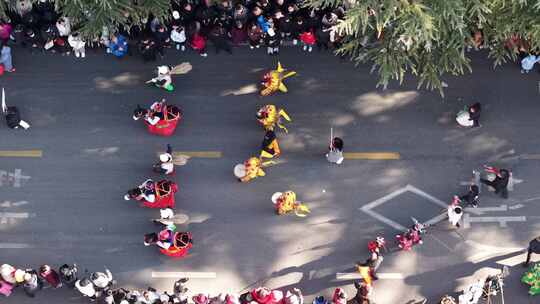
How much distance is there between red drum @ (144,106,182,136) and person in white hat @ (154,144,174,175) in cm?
56

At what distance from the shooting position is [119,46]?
68.6 feet

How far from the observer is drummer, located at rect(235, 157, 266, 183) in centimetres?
1994

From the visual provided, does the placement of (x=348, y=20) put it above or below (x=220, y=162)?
above

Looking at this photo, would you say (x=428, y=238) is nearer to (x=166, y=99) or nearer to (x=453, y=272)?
(x=453, y=272)

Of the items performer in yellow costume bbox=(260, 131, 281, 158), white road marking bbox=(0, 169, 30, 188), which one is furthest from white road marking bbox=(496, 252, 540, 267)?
white road marking bbox=(0, 169, 30, 188)

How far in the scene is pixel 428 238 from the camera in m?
19.9

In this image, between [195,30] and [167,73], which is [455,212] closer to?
[195,30]

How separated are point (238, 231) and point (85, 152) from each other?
4.64m

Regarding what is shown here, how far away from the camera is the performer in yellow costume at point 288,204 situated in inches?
773

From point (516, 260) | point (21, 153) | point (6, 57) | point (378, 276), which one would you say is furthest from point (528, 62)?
point (6, 57)

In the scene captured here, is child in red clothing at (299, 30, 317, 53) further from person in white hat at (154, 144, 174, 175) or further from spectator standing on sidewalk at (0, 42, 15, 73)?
spectator standing on sidewalk at (0, 42, 15, 73)

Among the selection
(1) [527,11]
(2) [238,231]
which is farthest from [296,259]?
(1) [527,11]

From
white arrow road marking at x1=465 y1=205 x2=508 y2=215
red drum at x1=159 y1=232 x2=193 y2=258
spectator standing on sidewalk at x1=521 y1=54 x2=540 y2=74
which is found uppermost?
spectator standing on sidewalk at x1=521 y1=54 x2=540 y2=74

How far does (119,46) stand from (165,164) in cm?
360
